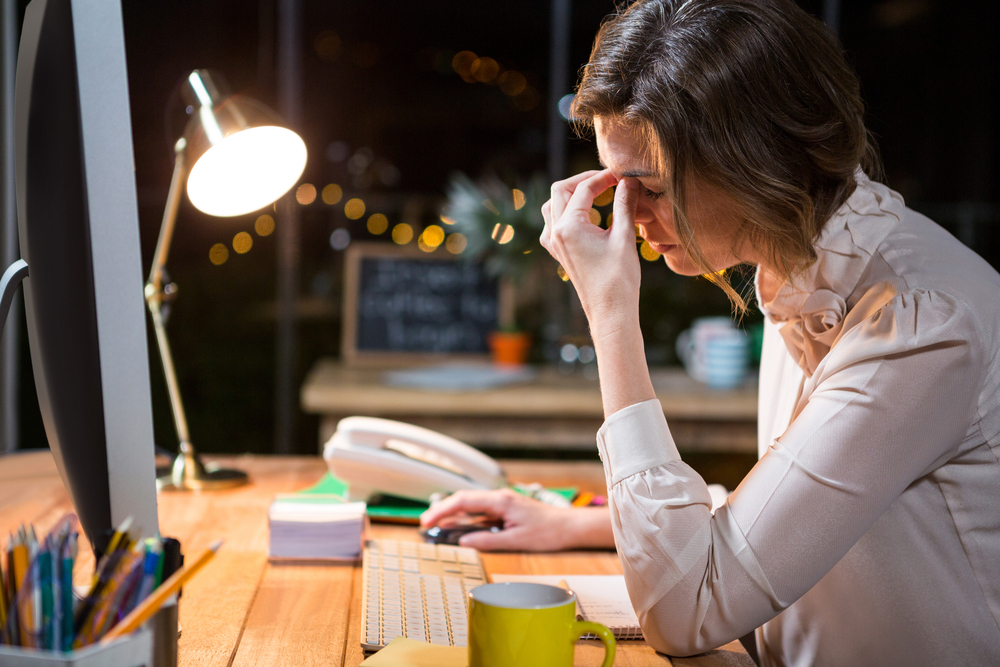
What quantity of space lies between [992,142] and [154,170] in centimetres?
337

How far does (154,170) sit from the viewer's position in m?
3.12

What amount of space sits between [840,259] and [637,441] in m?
0.31

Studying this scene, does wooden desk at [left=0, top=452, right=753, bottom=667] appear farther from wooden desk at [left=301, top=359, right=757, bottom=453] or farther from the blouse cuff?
wooden desk at [left=301, top=359, right=757, bottom=453]

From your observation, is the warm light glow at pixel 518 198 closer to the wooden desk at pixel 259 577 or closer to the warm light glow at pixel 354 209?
the warm light glow at pixel 354 209

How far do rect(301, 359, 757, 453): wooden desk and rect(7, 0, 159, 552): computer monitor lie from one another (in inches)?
69.5

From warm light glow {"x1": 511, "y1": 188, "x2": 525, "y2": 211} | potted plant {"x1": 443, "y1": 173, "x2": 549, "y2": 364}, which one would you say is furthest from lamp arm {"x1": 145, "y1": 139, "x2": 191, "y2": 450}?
warm light glow {"x1": 511, "y1": 188, "x2": 525, "y2": 211}

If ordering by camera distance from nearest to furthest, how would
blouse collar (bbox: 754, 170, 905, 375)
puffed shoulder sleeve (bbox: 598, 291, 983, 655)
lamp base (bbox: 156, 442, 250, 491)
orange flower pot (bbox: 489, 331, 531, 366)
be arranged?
1. puffed shoulder sleeve (bbox: 598, 291, 983, 655)
2. blouse collar (bbox: 754, 170, 905, 375)
3. lamp base (bbox: 156, 442, 250, 491)
4. orange flower pot (bbox: 489, 331, 531, 366)

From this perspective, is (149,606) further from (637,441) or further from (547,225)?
(547,225)

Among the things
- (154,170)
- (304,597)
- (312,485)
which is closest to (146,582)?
(304,597)

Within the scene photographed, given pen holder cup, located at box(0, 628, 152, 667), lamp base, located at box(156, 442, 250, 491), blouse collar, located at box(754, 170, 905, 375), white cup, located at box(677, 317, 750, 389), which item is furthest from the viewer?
white cup, located at box(677, 317, 750, 389)

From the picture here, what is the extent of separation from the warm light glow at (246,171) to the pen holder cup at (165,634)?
2.55ft

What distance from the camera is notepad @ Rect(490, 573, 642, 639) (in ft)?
2.95

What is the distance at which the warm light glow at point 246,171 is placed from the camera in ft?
3.98

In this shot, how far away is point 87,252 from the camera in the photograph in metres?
0.58
